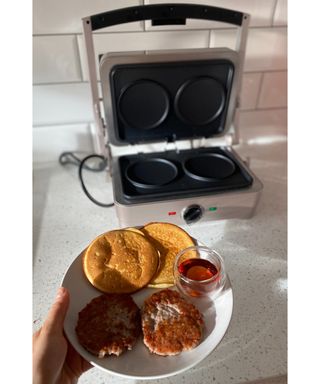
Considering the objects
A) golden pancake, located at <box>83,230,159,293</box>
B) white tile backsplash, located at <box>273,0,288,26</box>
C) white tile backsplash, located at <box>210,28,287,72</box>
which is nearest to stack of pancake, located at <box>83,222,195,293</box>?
golden pancake, located at <box>83,230,159,293</box>

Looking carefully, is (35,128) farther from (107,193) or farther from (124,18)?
(124,18)

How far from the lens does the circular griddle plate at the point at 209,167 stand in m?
0.76

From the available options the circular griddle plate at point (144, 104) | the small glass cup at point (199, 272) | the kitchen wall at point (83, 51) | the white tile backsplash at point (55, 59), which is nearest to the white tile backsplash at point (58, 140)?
the kitchen wall at point (83, 51)

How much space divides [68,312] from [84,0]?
0.75m

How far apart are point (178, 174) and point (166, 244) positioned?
0.69 ft

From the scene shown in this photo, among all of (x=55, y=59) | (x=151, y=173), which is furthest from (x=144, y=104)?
(x=55, y=59)

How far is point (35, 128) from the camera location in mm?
964

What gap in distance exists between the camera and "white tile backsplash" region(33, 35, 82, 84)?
82cm

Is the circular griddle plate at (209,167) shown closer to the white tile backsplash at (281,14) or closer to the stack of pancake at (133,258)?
the stack of pancake at (133,258)

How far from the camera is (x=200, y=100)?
0.81 meters

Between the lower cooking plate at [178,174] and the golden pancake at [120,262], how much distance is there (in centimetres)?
12

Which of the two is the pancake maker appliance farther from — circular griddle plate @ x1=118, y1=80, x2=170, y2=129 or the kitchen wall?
the kitchen wall

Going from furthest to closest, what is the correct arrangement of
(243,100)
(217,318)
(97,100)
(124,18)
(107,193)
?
1. (243,100)
2. (107,193)
3. (97,100)
4. (124,18)
5. (217,318)
